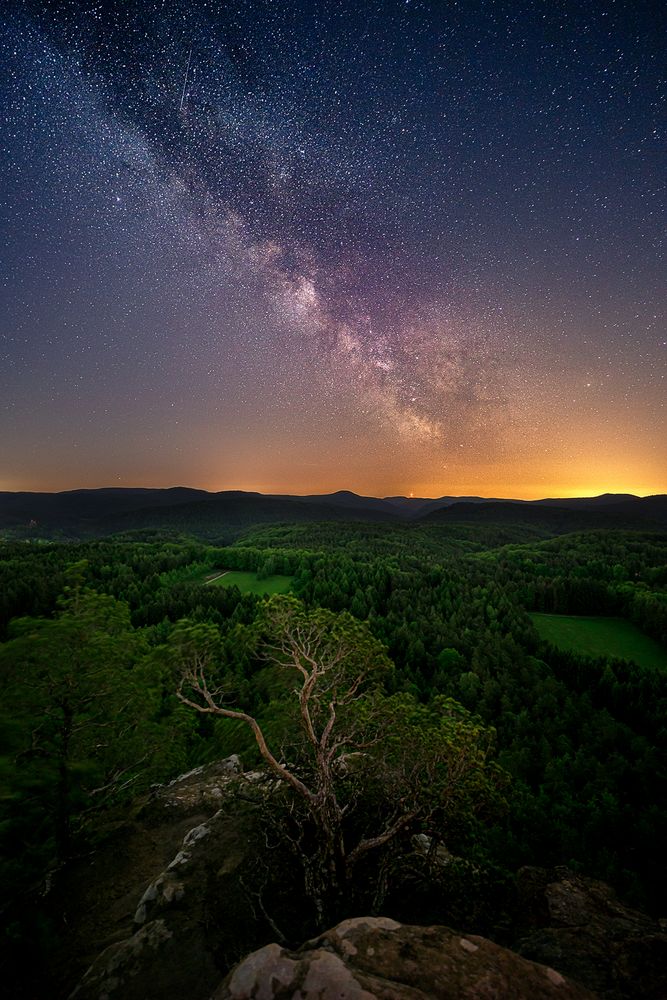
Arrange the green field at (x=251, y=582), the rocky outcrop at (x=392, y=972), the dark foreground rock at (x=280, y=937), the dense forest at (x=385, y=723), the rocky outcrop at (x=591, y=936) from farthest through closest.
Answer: the green field at (x=251, y=582)
the dense forest at (x=385, y=723)
the rocky outcrop at (x=591, y=936)
the dark foreground rock at (x=280, y=937)
the rocky outcrop at (x=392, y=972)

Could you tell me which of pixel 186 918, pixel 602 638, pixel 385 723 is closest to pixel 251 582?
pixel 602 638

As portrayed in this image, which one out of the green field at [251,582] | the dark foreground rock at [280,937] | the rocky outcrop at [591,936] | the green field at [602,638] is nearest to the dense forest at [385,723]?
the rocky outcrop at [591,936]

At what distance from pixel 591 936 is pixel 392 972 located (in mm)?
6921

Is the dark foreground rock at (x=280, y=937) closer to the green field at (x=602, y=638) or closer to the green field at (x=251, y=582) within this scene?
the green field at (x=602, y=638)

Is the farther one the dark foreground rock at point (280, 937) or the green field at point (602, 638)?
the green field at point (602, 638)

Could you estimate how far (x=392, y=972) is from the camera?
252 inches

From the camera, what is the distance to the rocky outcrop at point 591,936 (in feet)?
25.7

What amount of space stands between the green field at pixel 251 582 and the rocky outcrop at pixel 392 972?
78309 mm

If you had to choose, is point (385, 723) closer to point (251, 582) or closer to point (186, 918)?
point (186, 918)

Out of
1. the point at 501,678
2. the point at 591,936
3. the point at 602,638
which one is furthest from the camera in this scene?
the point at 602,638

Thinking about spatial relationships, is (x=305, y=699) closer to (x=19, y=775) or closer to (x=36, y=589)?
(x=19, y=775)

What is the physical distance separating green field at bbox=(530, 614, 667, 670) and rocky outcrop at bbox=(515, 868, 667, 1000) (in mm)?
53545

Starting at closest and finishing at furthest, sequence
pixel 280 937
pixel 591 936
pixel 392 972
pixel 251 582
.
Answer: pixel 392 972 < pixel 591 936 < pixel 280 937 < pixel 251 582

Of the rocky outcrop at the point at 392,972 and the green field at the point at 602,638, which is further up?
the rocky outcrop at the point at 392,972
